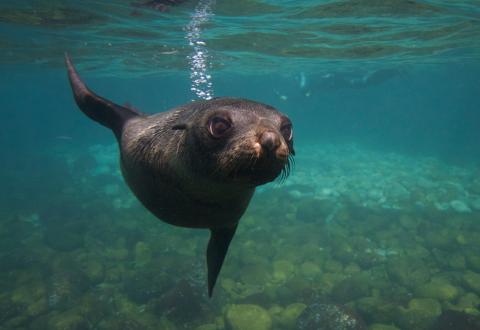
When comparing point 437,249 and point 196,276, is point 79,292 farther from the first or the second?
point 437,249

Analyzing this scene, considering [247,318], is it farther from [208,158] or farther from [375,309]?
[208,158]

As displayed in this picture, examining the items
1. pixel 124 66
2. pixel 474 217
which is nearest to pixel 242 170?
pixel 474 217

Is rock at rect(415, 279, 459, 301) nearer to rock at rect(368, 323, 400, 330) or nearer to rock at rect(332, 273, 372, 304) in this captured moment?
rock at rect(332, 273, 372, 304)

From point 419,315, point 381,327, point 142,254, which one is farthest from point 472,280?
point 142,254

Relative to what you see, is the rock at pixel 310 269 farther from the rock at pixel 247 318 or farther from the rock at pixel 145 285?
the rock at pixel 145 285

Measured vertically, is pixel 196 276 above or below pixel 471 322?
below

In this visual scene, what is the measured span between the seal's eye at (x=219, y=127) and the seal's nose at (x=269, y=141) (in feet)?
0.95

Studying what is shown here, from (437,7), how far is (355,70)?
19.2 meters

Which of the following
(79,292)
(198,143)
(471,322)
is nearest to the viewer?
(198,143)

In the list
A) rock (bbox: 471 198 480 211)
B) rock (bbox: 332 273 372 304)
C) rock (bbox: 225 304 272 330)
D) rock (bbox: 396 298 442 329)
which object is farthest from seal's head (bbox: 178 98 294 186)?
rock (bbox: 471 198 480 211)

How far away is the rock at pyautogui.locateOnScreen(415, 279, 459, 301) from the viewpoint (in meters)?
7.70

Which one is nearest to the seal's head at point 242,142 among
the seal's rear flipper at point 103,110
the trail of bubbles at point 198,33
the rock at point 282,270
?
the seal's rear flipper at point 103,110

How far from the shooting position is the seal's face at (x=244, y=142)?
1.74m

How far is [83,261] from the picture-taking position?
9828mm
